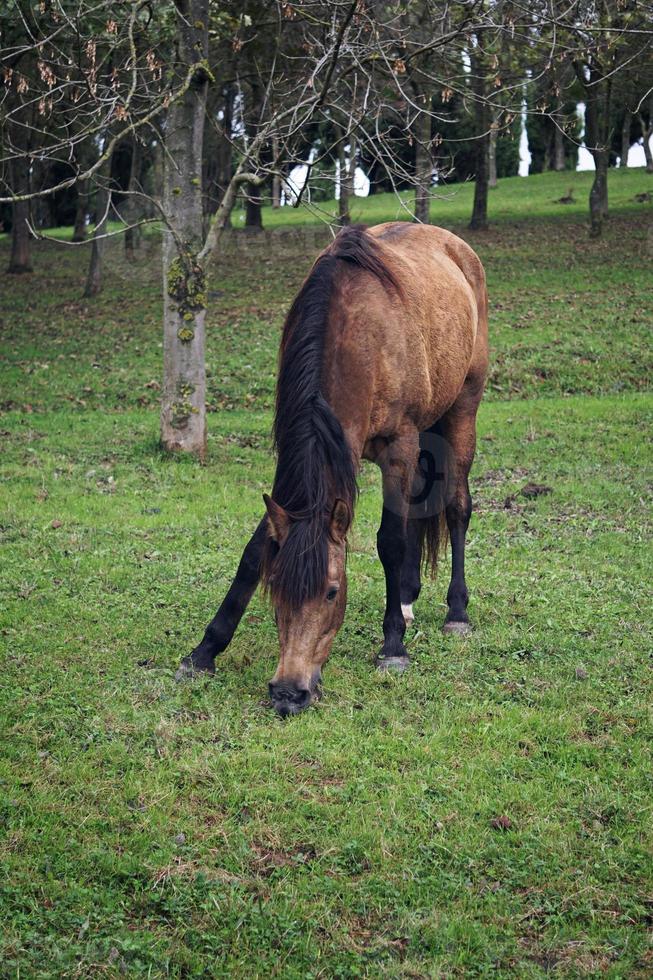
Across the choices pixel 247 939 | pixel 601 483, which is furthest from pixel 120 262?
pixel 247 939

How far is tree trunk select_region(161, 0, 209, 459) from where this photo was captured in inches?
473

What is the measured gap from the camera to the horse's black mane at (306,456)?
5.53 m

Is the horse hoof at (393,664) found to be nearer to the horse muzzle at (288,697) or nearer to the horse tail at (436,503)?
the horse muzzle at (288,697)

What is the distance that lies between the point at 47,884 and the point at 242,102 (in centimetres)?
2618

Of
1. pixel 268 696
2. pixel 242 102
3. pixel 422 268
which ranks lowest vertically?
pixel 268 696

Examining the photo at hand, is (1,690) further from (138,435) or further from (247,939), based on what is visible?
(138,435)

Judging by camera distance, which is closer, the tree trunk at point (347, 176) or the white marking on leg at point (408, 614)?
the white marking on leg at point (408, 614)

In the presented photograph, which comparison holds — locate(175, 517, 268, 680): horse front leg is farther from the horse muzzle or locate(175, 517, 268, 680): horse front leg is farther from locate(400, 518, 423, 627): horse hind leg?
locate(400, 518, 423, 627): horse hind leg

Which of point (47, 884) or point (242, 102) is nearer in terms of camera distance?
point (47, 884)

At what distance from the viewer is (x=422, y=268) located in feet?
24.5

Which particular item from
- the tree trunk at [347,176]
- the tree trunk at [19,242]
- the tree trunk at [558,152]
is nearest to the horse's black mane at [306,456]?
the tree trunk at [347,176]

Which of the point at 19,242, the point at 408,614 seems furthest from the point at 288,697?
the point at 19,242

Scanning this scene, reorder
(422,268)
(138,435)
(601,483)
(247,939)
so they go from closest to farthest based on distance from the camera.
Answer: (247,939), (422,268), (601,483), (138,435)

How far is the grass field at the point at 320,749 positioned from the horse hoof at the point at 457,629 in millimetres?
106
